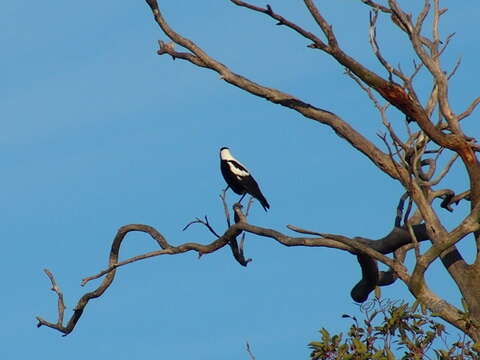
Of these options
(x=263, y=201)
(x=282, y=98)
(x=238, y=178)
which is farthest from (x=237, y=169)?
(x=282, y=98)

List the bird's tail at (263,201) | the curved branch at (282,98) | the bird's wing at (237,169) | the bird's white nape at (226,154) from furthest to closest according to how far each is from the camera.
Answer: the bird's white nape at (226,154)
the bird's wing at (237,169)
the bird's tail at (263,201)
the curved branch at (282,98)

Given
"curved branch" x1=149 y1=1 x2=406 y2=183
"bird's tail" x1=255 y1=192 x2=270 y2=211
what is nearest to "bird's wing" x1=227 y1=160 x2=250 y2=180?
"bird's tail" x1=255 y1=192 x2=270 y2=211

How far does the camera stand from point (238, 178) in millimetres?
17172

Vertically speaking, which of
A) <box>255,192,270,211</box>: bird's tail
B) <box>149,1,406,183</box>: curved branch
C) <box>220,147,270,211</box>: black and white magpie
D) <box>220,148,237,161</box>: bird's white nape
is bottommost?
<box>149,1,406,183</box>: curved branch

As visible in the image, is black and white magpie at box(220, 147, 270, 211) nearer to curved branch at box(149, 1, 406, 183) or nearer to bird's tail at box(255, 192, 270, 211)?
bird's tail at box(255, 192, 270, 211)

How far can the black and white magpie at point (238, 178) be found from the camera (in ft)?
53.8

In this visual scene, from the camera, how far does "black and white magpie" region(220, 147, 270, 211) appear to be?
53.8 feet

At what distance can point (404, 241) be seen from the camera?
12.2 meters

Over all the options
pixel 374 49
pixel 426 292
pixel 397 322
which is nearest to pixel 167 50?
pixel 374 49

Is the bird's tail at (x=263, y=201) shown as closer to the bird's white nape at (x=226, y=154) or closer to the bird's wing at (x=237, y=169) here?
the bird's wing at (x=237, y=169)

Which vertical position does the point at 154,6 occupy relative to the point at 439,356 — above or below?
above

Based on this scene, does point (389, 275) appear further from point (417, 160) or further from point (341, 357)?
point (341, 357)

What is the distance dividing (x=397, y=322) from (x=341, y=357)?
0.60 metres

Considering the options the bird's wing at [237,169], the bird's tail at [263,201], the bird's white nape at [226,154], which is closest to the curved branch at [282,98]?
the bird's tail at [263,201]
